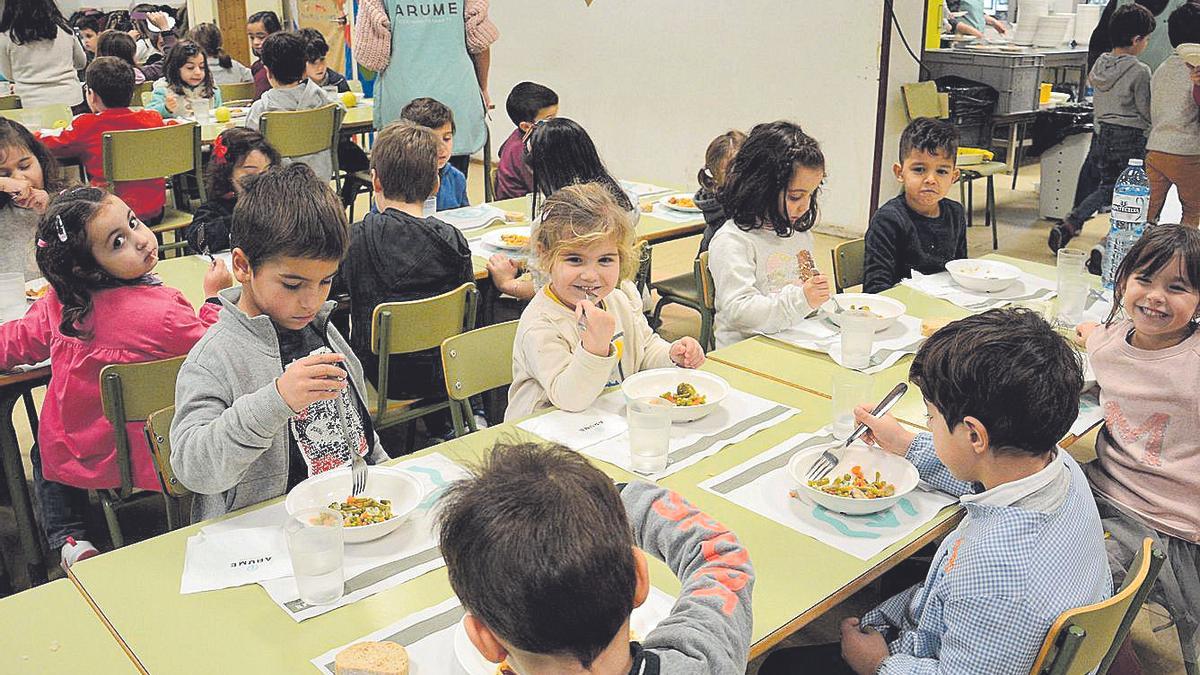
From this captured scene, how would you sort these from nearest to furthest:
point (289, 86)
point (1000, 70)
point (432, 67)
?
point (432, 67) < point (289, 86) < point (1000, 70)

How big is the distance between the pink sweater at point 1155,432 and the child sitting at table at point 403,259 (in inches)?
71.5

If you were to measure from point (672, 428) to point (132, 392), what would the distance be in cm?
119

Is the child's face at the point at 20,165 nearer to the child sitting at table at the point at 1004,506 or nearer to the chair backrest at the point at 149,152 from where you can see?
the chair backrest at the point at 149,152

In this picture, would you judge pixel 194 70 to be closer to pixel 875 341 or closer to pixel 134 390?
pixel 134 390

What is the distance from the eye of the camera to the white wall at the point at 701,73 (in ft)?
19.9

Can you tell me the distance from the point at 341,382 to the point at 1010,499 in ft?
3.57

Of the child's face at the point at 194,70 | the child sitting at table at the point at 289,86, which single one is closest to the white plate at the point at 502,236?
the child sitting at table at the point at 289,86

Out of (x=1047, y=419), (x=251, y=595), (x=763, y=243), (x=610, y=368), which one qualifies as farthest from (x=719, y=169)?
(x=251, y=595)

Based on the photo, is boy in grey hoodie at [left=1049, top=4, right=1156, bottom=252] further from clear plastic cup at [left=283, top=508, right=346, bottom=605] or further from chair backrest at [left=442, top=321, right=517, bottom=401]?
clear plastic cup at [left=283, top=508, right=346, bottom=605]

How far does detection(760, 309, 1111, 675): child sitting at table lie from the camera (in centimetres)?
148

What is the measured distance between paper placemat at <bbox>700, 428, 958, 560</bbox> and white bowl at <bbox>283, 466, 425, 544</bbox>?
53cm

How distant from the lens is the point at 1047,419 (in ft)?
5.10

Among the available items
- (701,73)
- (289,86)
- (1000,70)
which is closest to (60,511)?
(289,86)

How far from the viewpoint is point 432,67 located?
16.9ft
